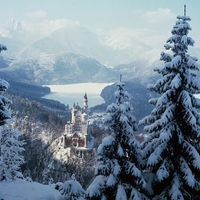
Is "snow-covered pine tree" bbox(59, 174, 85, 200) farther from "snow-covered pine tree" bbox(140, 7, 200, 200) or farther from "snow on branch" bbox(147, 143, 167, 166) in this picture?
"snow on branch" bbox(147, 143, 167, 166)

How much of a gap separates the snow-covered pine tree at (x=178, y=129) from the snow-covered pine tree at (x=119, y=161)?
1.03 metres

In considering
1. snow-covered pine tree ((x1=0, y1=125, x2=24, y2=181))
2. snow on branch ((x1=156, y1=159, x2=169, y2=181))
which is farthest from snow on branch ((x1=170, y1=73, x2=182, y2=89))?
snow-covered pine tree ((x1=0, y1=125, x2=24, y2=181))

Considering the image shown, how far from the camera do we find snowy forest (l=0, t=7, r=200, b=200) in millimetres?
18719

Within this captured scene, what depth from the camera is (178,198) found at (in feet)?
60.1

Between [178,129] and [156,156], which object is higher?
[178,129]

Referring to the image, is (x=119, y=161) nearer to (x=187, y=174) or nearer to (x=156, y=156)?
(x=156, y=156)

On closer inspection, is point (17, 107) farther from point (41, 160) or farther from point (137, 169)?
point (137, 169)

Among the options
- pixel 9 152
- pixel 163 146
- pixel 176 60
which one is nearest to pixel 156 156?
pixel 163 146

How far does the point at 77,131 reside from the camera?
381 feet

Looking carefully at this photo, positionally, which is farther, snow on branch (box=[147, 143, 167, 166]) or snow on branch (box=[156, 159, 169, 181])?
snow on branch (box=[147, 143, 167, 166])

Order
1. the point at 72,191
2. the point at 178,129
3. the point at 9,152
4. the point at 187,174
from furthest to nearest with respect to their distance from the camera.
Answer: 1. the point at 9,152
2. the point at 72,191
3. the point at 178,129
4. the point at 187,174

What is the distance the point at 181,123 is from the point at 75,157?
282 feet

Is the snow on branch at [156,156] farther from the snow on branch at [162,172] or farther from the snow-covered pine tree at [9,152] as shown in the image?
the snow-covered pine tree at [9,152]

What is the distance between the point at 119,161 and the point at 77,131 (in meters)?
97.2
